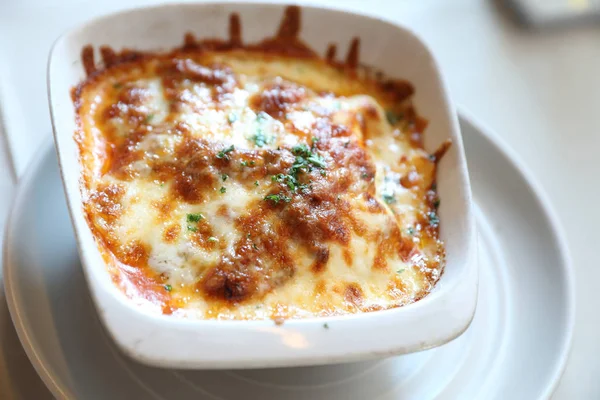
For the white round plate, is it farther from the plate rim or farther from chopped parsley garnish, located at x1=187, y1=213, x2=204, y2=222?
chopped parsley garnish, located at x1=187, y1=213, x2=204, y2=222

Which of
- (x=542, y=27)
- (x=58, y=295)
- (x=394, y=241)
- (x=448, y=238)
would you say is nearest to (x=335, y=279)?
(x=394, y=241)

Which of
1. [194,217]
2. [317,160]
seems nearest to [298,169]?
[317,160]

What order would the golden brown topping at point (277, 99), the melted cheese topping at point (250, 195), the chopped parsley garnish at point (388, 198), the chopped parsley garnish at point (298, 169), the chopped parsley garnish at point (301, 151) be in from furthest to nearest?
the golden brown topping at point (277, 99)
the chopped parsley garnish at point (388, 198)
the chopped parsley garnish at point (301, 151)
the chopped parsley garnish at point (298, 169)
the melted cheese topping at point (250, 195)

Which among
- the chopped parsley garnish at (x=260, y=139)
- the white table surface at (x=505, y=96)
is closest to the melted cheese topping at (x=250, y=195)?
the chopped parsley garnish at (x=260, y=139)

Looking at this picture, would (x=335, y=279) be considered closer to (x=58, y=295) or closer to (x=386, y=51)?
(x=58, y=295)

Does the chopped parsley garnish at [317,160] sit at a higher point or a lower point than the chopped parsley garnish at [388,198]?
higher

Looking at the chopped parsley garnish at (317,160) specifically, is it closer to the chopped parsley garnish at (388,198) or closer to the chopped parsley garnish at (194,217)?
the chopped parsley garnish at (388,198)

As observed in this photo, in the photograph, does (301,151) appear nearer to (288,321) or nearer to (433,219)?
(433,219)
